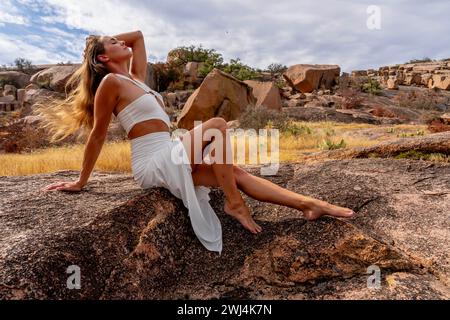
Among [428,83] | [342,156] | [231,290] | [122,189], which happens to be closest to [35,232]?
[122,189]

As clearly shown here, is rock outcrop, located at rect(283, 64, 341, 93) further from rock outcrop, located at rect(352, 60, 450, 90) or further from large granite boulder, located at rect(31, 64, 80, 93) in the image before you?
large granite boulder, located at rect(31, 64, 80, 93)

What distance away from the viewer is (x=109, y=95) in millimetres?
3289

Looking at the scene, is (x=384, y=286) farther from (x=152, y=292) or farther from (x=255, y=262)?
(x=152, y=292)

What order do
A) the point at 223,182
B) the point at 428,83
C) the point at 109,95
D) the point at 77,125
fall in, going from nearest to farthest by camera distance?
the point at 223,182 → the point at 109,95 → the point at 77,125 → the point at 428,83

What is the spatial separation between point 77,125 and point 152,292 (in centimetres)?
192

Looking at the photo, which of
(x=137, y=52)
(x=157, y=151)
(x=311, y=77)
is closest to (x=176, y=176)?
(x=157, y=151)

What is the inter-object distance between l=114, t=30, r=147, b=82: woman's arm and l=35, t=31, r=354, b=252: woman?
22.5 inches

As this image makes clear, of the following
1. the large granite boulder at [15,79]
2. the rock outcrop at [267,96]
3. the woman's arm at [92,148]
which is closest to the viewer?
the woman's arm at [92,148]

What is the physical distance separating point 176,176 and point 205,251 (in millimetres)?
620

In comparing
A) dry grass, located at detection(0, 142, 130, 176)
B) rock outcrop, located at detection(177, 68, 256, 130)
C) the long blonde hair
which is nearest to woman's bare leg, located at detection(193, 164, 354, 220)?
the long blonde hair

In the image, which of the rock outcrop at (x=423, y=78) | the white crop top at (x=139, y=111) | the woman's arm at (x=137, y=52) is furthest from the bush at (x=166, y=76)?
the white crop top at (x=139, y=111)

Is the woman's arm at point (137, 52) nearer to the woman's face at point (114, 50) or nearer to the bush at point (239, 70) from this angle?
the woman's face at point (114, 50)

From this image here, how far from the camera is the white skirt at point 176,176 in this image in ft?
9.69
